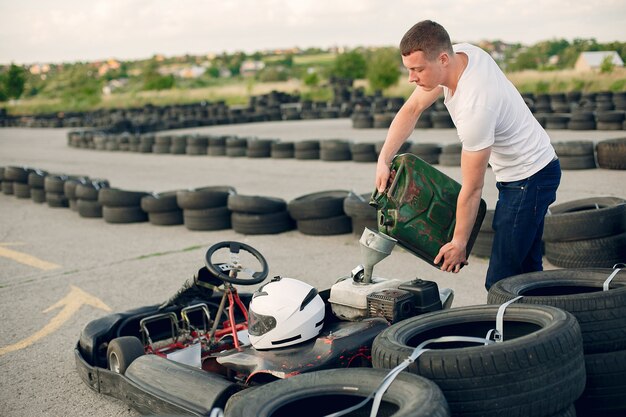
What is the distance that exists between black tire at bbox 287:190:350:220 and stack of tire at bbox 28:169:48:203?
18.9ft

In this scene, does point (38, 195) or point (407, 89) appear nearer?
point (38, 195)

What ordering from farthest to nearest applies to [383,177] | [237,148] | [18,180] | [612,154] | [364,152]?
1. [237,148]
2. [364,152]
3. [18,180]
4. [612,154]
5. [383,177]

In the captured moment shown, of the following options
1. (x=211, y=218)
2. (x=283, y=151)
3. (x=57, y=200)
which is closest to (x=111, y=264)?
(x=211, y=218)

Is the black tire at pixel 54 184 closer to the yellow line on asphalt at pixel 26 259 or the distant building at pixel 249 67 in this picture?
the yellow line on asphalt at pixel 26 259

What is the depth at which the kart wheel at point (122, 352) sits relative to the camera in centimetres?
424

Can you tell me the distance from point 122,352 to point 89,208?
6.54m

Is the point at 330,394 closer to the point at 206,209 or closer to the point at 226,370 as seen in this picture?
the point at 226,370

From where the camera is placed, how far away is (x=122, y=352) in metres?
4.26

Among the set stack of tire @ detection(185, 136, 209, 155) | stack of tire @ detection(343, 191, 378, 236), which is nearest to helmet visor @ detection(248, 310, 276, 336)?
stack of tire @ detection(343, 191, 378, 236)

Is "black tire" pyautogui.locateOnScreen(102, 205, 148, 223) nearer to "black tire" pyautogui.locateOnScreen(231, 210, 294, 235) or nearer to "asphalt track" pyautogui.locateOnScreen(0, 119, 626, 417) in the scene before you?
"asphalt track" pyautogui.locateOnScreen(0, 119, 626, 417)

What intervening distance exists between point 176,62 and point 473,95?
169 m

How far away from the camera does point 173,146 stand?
63.5 feet

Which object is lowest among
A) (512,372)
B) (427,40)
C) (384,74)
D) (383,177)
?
(512,372)

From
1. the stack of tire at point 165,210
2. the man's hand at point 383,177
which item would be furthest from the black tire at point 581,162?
the man's hand at point 383,177
